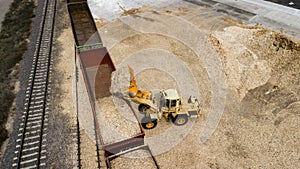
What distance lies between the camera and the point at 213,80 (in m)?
17.2

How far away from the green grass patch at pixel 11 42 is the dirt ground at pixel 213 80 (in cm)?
349

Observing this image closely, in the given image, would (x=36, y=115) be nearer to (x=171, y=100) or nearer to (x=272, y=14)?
(x=171, y=100)

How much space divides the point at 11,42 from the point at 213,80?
18319 mm

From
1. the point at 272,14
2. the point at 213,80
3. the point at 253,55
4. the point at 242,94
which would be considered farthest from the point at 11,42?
the point at 272,14

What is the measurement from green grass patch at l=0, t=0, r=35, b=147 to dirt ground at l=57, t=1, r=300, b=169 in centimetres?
349

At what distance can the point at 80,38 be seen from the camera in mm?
17094

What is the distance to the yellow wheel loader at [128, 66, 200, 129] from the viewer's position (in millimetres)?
12844

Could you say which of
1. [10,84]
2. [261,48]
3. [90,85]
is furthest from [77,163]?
[261,48]

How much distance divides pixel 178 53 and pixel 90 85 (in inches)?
361

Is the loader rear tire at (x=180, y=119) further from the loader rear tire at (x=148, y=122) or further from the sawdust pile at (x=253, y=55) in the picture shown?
the sawdust pile at (x=253, y=55)

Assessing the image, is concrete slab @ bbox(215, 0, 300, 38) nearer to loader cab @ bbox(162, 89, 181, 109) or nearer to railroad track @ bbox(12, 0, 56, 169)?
loader cab @ bbox(162, 89, 181, 109)

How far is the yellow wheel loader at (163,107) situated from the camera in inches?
506

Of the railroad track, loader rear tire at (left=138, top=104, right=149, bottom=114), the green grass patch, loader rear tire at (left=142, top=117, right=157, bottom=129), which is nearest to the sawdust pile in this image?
loader rear tire at (left=142, top=117, right=157, bottom=129)

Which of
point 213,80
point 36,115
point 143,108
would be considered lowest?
point 36,115
